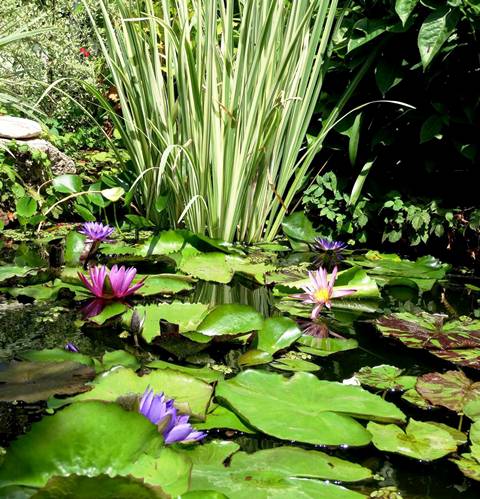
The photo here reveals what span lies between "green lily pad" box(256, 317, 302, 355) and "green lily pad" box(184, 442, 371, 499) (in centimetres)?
45

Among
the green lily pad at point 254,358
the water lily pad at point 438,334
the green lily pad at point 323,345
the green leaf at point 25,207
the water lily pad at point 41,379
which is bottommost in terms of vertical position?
the green leaf at point 25,207

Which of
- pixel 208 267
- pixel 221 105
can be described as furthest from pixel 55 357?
pixel 221 105

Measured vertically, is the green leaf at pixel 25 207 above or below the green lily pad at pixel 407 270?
above

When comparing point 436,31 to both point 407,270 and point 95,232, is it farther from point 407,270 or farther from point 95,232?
point 95,232

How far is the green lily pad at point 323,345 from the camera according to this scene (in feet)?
4.71

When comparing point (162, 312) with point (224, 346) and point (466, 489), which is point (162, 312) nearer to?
point (224, 346)

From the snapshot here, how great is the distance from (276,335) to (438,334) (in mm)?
436

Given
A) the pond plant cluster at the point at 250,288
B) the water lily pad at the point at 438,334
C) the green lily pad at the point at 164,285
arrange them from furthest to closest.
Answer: the green lily pad at the point at 164,285
the water lily pad at the point at 438,334
the pond plant cluster at the point at 250,288

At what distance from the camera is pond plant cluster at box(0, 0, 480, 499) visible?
87cm

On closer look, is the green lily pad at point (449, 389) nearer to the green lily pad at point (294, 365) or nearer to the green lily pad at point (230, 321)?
the green lily pad at point (294, 365)

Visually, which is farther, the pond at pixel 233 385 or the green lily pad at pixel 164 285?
the green lily pad at pixel 164 285

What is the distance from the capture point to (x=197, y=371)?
1229 millimetres

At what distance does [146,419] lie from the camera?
0.78 m

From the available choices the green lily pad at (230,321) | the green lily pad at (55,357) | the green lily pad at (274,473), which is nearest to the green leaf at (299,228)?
the green lily pad at (230,321)
